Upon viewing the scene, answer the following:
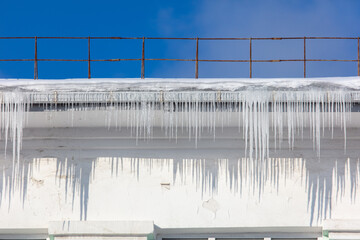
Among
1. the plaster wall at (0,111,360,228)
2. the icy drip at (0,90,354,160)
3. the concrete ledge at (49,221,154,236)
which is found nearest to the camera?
the icy drip at (0,90,354,160)

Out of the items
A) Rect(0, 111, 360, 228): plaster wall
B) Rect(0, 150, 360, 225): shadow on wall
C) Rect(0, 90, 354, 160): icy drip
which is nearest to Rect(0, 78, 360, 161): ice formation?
Rect(0, 90, 354, 160): icy drip

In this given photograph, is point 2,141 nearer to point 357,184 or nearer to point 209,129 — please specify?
point 209,129

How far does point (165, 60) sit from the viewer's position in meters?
5.16

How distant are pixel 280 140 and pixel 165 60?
62.3 inches

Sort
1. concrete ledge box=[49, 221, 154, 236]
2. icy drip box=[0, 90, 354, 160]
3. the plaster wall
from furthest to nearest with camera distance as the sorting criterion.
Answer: the plaster wall, concrete ledge box=[49, 221, 154, 236], icy drip box=[0, 90, 354, 160]

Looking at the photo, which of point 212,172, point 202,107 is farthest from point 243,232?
point 202,107

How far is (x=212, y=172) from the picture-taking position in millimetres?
4262

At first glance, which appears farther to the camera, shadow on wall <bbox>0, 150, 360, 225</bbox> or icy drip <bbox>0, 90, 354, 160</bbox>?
shadow on wall <bbox>0, 150, 360, 225</bbox>

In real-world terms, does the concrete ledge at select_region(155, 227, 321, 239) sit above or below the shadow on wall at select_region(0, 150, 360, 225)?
below

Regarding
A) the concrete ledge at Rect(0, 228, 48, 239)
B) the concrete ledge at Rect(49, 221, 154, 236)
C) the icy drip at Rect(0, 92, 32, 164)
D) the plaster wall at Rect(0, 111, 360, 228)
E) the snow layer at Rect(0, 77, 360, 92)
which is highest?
the snow layer at Rect(0, 77, 360, 92)

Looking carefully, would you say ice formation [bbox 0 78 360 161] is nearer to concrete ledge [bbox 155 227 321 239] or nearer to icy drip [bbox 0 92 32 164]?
icy drip [bbox 0 92 32 164]

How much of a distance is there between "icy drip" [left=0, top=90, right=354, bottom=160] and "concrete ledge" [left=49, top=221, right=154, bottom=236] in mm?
797

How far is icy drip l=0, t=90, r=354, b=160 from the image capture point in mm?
3924

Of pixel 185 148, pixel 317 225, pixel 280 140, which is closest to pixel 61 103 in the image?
pixel 185 148
